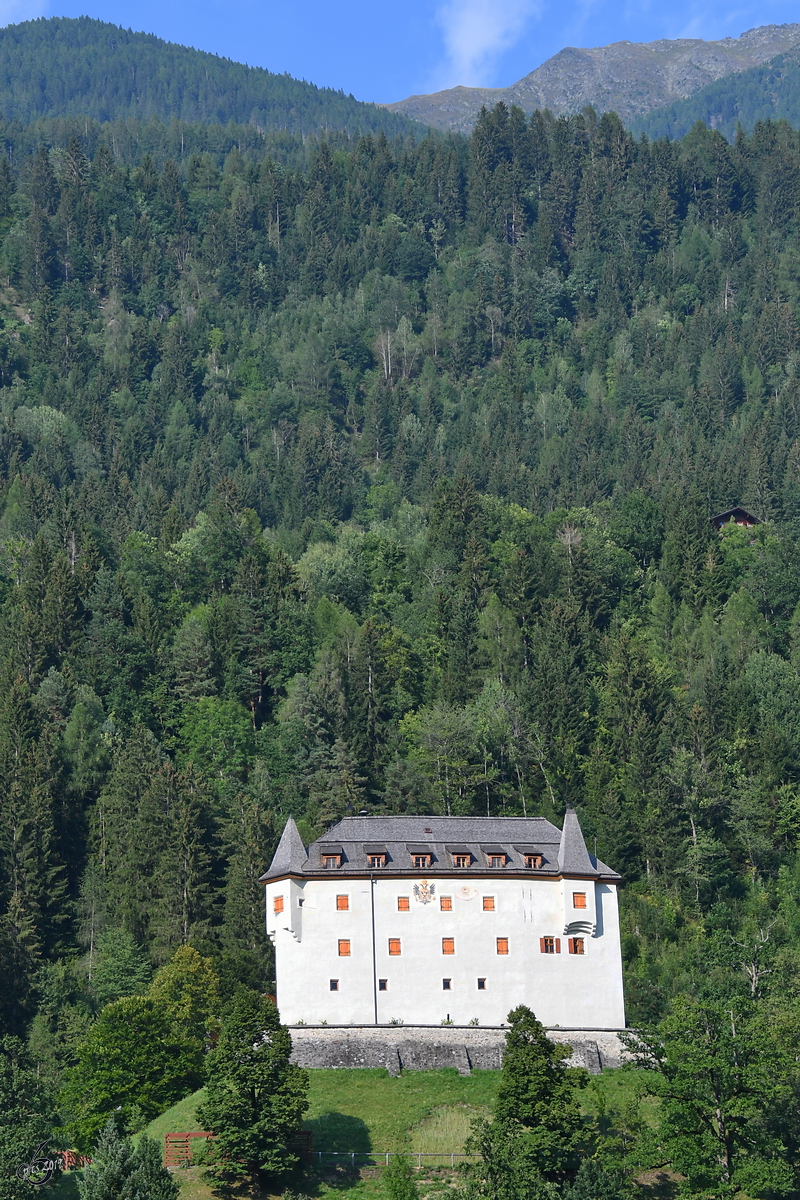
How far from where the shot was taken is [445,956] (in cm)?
8700

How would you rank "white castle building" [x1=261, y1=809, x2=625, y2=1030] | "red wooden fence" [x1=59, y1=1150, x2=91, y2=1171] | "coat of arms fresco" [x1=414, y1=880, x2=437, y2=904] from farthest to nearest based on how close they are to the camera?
"coat of arms fresco" [x1=414, y1=880, x2=437, y2=904]
"white castle building" [x1=261, y1=809, x2=625, y2=1030]
"red wooden fence" [x1=59, y1=1150, x2=91, y2=1171]

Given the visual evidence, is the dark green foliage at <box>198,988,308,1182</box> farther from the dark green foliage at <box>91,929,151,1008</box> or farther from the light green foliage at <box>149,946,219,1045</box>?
the dark green foliage at <box>91,929,151,1008</box>

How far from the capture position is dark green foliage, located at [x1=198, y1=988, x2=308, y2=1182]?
68.2 m

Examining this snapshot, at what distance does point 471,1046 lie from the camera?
8256 centimetres

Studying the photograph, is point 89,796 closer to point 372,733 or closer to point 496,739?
point 372,733

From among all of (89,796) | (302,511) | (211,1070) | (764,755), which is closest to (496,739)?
(764,755)

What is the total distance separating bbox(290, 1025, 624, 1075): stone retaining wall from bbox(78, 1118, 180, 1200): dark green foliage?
1849 centimetres

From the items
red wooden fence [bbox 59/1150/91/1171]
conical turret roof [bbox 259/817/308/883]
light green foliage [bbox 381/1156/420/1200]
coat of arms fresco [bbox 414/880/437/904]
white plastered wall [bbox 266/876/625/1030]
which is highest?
conical turret roof [bbox 259/817/308/883]

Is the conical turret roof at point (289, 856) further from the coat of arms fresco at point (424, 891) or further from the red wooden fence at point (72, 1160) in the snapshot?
the red wooden fence at point (72, 1160)

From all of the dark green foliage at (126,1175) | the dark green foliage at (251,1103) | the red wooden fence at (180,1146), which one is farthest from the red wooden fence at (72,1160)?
the dark green foliage at (126,1175)

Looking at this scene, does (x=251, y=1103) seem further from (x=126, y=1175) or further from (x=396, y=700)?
(x=396, y=700)

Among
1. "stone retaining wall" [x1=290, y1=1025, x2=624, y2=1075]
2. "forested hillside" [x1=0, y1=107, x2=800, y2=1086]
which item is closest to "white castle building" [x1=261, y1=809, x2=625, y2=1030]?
"stone retaining wall" [x1=290, y1=1025, x2=624, y2=1075]

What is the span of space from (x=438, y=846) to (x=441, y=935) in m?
5.07

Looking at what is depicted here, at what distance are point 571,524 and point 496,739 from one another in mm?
45095
